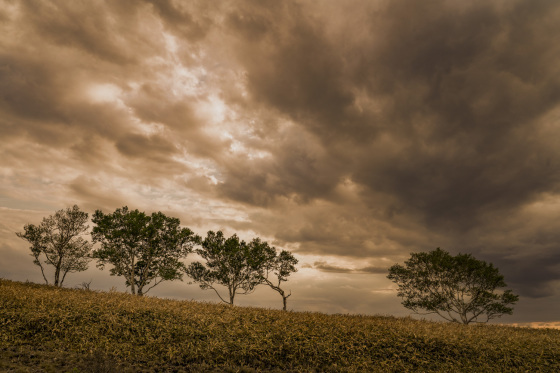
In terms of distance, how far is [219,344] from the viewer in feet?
54.9

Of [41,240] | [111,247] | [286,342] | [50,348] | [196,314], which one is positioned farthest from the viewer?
[41,240]

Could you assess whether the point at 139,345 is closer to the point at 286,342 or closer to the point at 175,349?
the point at 175,349

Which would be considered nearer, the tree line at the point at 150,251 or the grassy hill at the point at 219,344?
the grassy hill at the point at 219,344

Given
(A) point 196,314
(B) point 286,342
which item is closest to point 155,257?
(A) point 196,314

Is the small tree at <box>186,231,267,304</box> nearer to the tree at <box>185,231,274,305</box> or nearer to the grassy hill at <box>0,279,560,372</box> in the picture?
the tree at <box>185,231,274,305</box>

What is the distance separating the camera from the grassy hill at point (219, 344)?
50.2 ft

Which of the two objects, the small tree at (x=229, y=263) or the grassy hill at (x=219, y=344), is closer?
the grassy hill at (x=219, y=344)

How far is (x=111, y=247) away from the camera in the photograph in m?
41.7

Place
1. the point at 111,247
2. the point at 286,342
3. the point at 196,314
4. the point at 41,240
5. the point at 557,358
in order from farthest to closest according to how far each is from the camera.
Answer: the point at 41,240
the point at 111,247
the point at 196,314
the point at 557,358
the point at 286,342

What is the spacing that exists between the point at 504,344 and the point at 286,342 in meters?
14.1

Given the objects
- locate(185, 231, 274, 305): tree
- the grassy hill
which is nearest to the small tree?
locate(185, 231, 274, 305): tree

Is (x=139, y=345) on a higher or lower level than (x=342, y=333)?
lower

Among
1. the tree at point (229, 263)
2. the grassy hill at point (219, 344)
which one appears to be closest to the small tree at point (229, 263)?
the tree at point (229, 263)

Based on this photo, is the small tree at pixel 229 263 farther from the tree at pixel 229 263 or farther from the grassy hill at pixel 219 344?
the grassy hill at pixel 219 344
